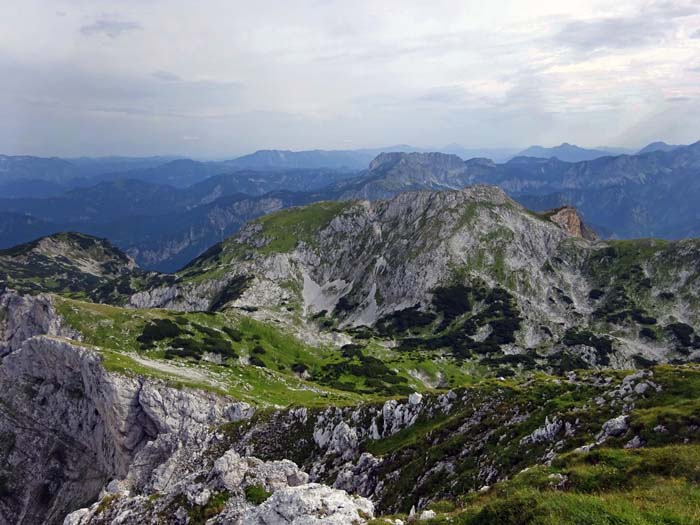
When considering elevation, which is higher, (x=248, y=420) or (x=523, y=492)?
(x=523, y=492)

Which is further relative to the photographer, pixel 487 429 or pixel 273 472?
pixel 487 429

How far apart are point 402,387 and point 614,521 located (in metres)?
137

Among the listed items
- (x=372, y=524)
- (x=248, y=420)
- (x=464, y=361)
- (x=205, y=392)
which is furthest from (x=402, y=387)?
(x=372, y=524)

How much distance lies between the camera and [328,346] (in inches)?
7712

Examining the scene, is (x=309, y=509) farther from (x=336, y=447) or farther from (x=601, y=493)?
(x=336, y=447)

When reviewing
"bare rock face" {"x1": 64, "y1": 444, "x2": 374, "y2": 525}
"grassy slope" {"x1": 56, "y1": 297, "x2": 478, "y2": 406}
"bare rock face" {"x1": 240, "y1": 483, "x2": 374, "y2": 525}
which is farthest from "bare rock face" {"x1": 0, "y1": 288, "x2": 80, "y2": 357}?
"bare rock face" {"x1": 240, "y1": 483, "x2": 374, "y2": 525}

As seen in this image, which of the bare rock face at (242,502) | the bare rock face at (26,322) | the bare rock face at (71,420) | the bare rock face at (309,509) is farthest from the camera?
the bare rock face at (26,322)

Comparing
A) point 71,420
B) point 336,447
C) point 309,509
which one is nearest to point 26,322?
point 71,420

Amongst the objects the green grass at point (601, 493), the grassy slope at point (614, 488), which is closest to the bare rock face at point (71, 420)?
the grassy slope at point (614, 488)

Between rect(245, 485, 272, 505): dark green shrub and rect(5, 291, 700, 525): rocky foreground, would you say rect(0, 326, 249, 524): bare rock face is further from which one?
rect(245, 485, 272, 505): dark green shrub

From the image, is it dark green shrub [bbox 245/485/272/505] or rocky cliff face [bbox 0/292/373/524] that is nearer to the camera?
dark green shrub [bbox 245/485/272/505]

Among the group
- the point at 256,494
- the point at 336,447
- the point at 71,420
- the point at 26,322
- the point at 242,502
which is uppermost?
the point at 256,494

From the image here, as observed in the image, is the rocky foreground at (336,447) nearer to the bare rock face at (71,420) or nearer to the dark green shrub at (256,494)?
the dark green shrub at (256,494)

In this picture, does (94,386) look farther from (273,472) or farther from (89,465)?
(273,472)
